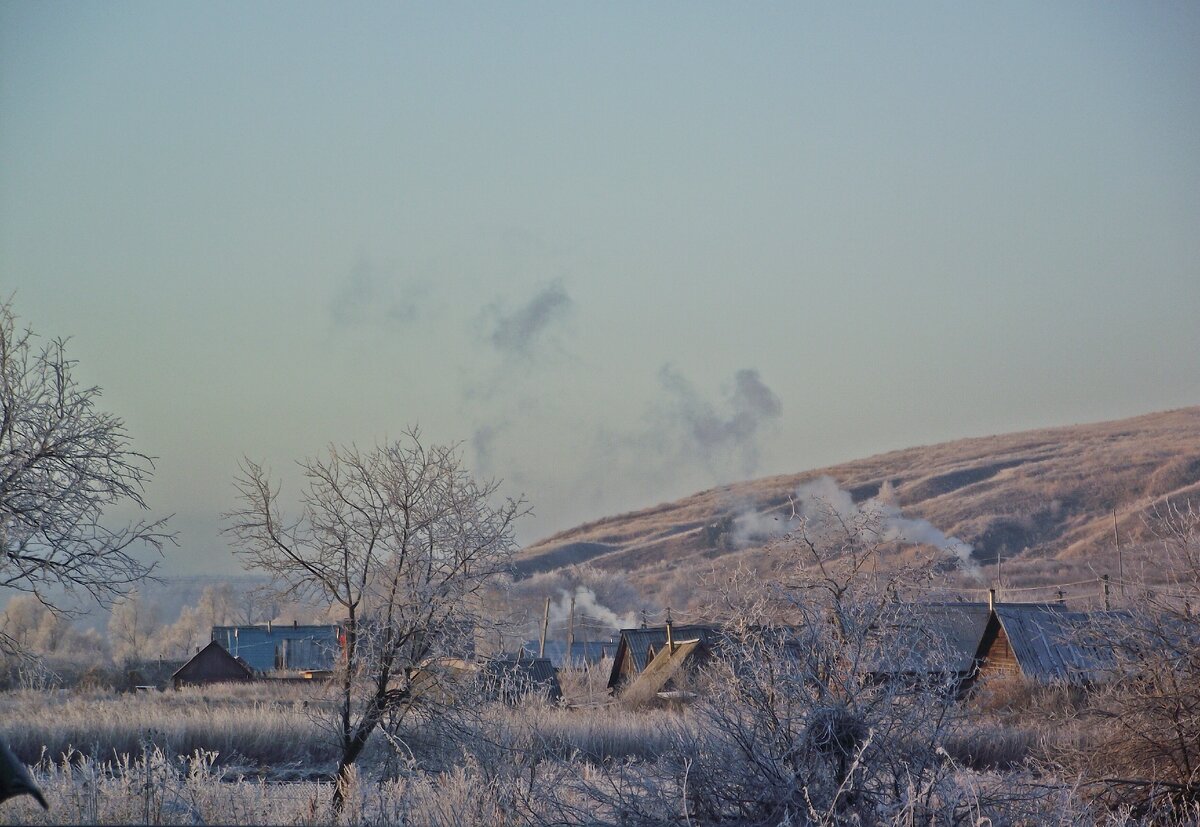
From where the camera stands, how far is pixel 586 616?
305ft

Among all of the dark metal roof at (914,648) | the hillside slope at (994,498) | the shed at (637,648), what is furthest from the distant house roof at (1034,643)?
the hillside slope at (994,498)

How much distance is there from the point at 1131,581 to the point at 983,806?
19.2ft

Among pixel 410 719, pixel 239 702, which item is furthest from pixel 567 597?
pixel 410 719

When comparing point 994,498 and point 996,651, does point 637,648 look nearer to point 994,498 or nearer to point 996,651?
point 996,651

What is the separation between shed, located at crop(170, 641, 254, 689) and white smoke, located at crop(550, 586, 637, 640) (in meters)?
36.7

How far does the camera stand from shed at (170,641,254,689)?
48.2 meters

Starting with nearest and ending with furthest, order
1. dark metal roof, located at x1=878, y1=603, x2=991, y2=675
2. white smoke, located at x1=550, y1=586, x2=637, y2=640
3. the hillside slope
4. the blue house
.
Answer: dark metal roof, located at x1=878, y1=603, x2=991, y2=675 → the blue house → white smoke, located at x1=550, y1=586, x2=637, y2=640 → the hillside slope

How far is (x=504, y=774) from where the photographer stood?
1119cm

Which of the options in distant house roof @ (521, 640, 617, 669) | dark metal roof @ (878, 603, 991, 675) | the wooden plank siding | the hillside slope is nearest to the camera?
dark metal roof @ (878, 603, 991, 675)

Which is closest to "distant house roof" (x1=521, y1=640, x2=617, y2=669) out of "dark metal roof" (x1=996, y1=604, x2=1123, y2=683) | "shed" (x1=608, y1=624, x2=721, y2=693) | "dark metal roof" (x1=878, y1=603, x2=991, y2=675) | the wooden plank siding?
"shed" (x1=608, y1=624, x2=721, y2=693)

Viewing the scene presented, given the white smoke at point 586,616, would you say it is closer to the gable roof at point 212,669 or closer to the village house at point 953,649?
the gable roof at point 212,669

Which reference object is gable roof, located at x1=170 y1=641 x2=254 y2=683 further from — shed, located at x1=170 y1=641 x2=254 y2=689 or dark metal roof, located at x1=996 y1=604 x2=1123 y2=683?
dark metal roof, located at x1=996 y1=604 x2=1123 y2=683

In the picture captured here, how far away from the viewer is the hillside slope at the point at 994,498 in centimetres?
12406

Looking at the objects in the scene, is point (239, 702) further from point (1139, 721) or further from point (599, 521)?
point (599, 521)
